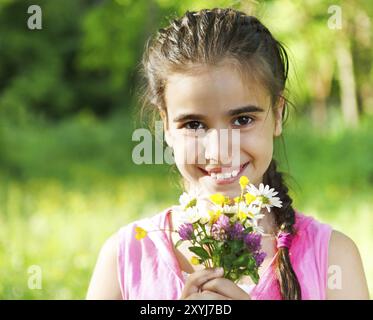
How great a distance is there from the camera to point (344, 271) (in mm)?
2111

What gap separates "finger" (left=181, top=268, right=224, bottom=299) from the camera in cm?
171

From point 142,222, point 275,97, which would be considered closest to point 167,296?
point 142,222

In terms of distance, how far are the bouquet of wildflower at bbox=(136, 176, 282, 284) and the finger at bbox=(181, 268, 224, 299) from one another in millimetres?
17

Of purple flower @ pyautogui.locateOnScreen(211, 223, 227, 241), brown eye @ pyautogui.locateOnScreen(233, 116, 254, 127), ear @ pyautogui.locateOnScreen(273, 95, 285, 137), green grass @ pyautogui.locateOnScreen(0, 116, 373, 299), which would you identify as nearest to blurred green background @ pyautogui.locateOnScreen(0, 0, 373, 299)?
green grass @ pyautogui.locateOnScreen(0, 116, 373, 299)

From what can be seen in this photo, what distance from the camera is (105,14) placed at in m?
11.7

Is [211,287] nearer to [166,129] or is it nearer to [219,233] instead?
[219,233]

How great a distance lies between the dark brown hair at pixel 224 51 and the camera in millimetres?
2033

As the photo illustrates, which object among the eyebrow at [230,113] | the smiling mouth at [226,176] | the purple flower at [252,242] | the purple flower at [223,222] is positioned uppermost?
the eyebrow at [230,113]

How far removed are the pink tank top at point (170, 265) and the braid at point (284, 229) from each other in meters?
0.03

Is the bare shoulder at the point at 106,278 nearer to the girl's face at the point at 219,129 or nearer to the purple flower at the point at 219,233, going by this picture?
the girl's face at the point at 219,129

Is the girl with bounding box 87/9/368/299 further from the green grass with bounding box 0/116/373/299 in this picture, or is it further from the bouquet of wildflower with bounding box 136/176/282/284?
the green grass with bounding box 0/116/373/299

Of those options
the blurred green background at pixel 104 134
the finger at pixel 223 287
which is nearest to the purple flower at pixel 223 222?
the finger at pixel 223 287
